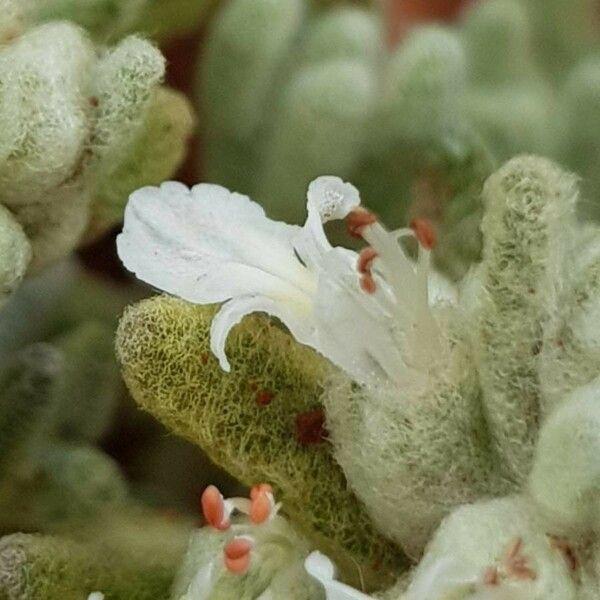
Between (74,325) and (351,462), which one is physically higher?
(351,462)

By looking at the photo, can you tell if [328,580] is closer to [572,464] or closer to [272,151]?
[572,464]

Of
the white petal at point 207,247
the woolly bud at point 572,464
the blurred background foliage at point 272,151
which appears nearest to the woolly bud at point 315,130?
the blurred background foliage at point 272,151

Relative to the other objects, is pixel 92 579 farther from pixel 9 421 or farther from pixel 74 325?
pixel 74 325

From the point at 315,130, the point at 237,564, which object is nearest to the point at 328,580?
the point at 237,564

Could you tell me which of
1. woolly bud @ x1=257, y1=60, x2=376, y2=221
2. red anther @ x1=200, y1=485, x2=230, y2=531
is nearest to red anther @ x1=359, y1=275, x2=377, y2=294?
red anther @ x1=200, y1=485, x2=230, y2=531

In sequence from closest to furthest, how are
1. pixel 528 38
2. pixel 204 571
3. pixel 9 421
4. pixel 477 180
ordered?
1. pixel 204 571
2. pixel 9 421
3. pixel 477 180
4. pixel 528 38

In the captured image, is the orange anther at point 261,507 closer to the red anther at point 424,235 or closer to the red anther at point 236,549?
the red anther at point 236,549

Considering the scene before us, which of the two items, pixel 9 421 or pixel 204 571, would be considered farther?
pixel 9 421

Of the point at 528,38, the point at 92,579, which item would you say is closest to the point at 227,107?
the point at 528,38
